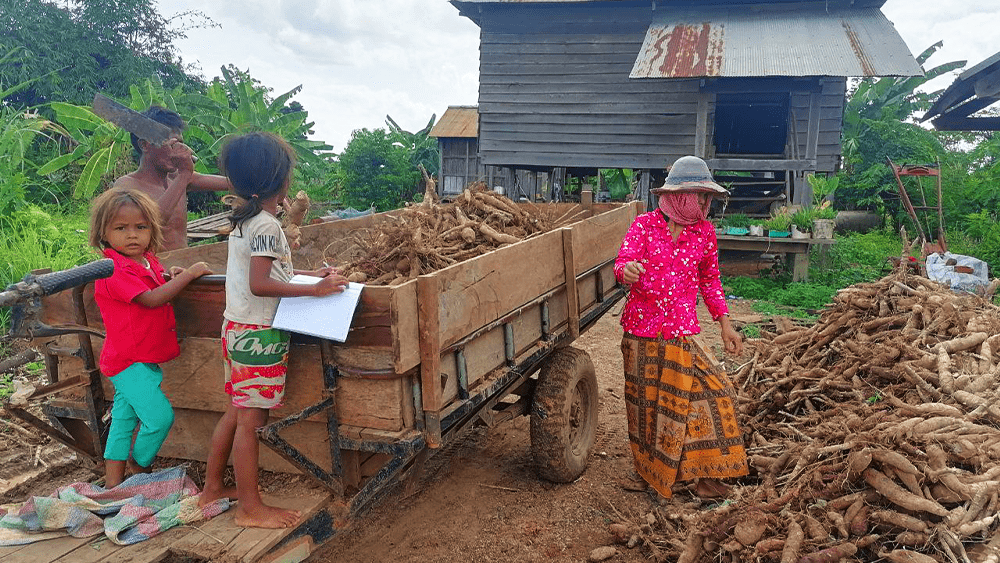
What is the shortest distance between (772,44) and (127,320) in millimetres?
11500

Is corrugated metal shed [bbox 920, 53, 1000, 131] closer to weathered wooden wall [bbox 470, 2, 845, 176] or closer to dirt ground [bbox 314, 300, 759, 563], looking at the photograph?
weathered wooden wall [bbox 470, 2, 845, 176]

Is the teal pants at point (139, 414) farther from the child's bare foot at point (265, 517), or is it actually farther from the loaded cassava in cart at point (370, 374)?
the child's bare foot at point (265, 517)

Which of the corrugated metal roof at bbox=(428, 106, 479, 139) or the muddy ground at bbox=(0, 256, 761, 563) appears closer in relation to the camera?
the muddy ground at bbox=(0, 256, 761, 563)

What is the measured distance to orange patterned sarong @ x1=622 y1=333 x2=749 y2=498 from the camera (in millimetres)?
3510

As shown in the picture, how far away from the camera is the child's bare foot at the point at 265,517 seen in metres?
2.16

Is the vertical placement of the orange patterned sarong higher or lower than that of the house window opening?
lower

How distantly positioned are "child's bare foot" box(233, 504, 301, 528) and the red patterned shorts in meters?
0.36

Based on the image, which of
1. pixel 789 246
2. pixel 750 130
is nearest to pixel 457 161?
pixel 750 130

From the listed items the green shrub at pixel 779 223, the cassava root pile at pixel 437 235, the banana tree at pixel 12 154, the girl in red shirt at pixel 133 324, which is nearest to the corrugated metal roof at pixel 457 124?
the green shrub at pixel 779 223

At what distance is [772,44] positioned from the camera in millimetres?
11062

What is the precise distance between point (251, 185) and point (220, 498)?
117 cm

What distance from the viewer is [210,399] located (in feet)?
8.36

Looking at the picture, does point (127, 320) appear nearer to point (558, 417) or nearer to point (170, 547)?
point (170, 547)

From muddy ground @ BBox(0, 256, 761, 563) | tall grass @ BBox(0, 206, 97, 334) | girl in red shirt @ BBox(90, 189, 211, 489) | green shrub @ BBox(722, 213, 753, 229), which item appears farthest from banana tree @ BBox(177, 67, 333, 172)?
girl in red shirt @ BBox(90, 189, 211, 489)
